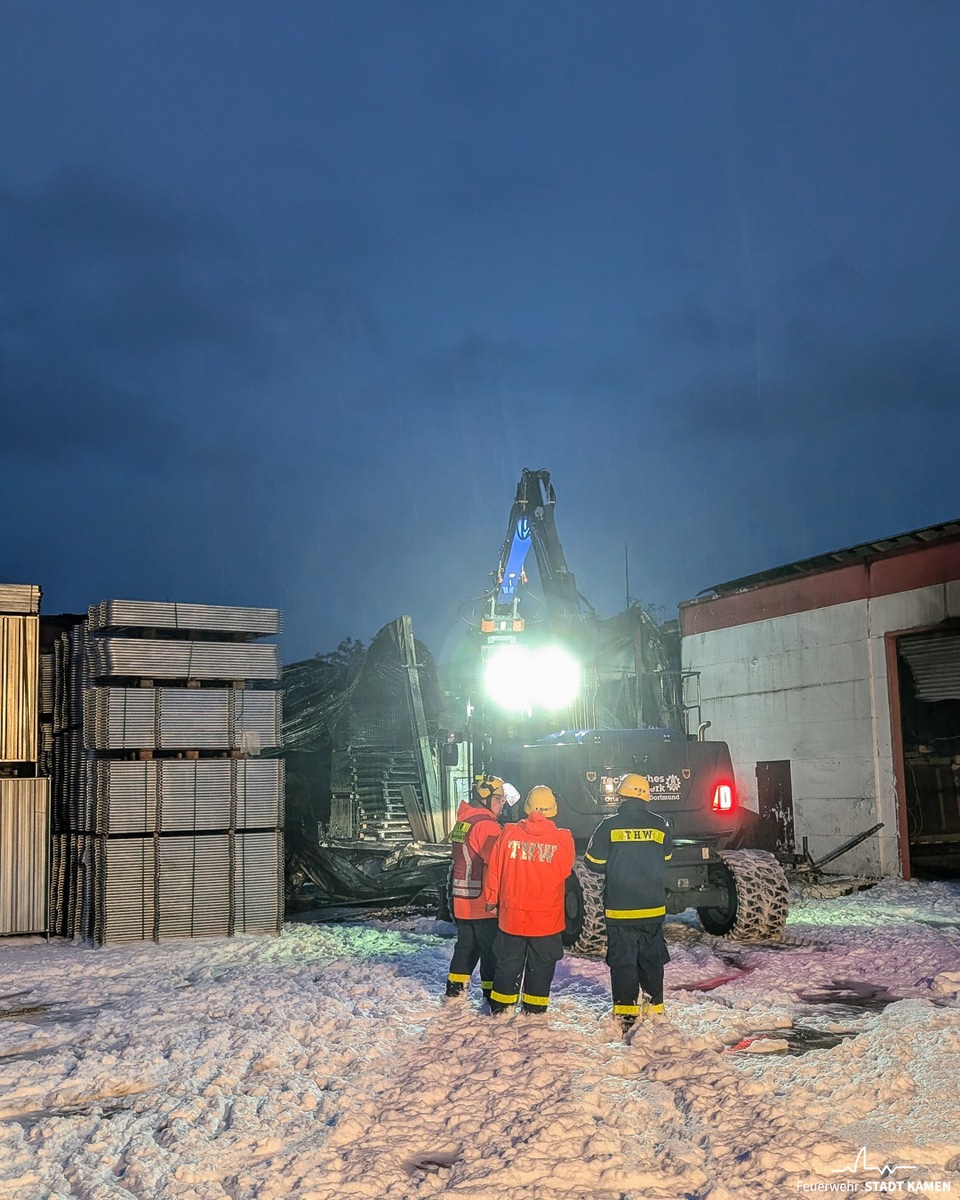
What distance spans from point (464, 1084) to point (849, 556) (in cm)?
1435

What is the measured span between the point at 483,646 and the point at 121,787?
19.9 feet

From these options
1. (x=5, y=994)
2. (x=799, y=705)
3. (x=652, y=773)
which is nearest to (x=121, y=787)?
(x=5, y=994)

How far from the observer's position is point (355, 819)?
71.5ft

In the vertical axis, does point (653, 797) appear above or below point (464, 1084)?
above

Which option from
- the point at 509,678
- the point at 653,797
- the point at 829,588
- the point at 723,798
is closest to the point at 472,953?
the point at 653,797

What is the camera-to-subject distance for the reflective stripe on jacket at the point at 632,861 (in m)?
8.09

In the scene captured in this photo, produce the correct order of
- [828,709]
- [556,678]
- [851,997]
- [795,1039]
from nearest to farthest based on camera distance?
[795,1039] < [851,997] < [556,678] < [828,709]

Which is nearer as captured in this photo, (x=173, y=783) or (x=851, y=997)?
(x=851, y=997)

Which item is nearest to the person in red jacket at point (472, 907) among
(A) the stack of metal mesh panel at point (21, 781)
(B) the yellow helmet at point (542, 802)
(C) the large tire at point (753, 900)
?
(B) the yellow helmet at point (542, 802)

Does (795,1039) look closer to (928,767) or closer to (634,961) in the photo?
(634,961)

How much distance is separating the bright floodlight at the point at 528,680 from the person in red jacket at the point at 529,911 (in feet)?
25.8

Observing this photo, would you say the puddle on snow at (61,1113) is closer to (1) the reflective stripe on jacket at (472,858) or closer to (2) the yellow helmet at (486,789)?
(1) the reflective stripe on jacket at (472,858)

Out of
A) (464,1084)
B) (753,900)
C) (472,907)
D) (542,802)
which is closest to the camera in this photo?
(464,1084)

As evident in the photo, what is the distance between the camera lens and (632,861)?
8188 mm
